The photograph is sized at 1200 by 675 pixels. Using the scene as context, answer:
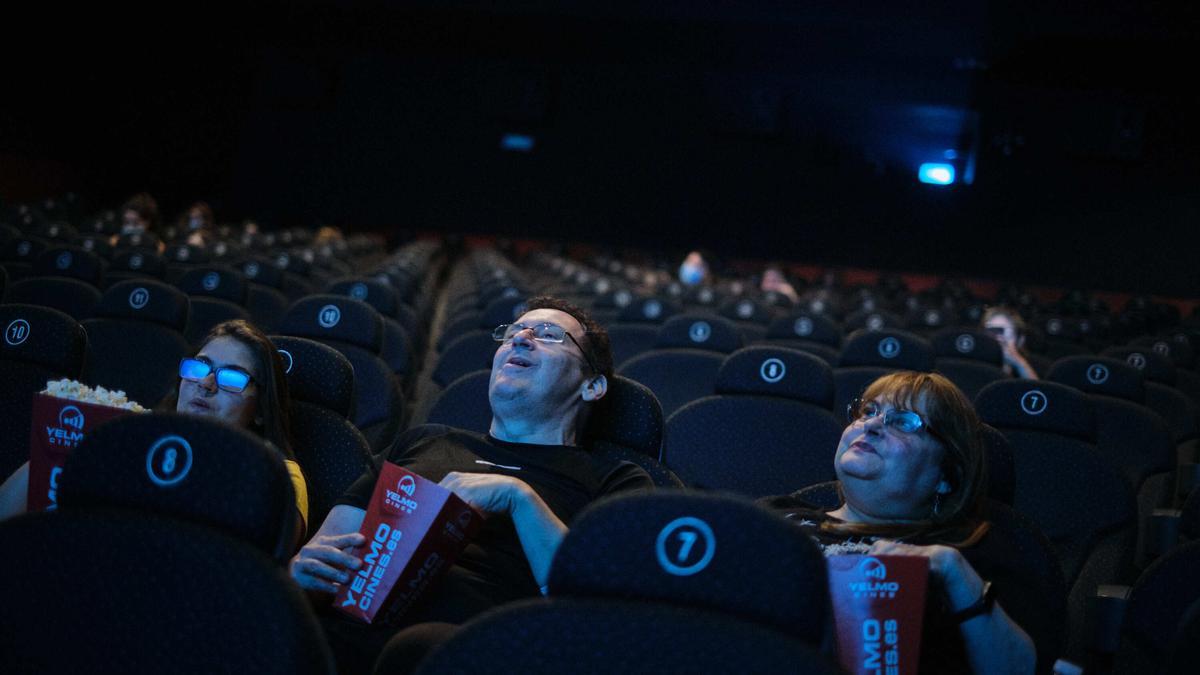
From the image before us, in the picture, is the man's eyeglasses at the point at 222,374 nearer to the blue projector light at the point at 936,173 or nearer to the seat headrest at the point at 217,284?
the seat headrest at the point at 217,284

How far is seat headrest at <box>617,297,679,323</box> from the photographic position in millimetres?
6484

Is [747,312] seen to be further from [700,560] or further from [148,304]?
[700,560]

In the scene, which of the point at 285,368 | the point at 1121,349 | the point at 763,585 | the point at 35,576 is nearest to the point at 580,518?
the point at 763,585

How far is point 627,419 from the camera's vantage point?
2672 millimetres

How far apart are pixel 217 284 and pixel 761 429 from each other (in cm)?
311

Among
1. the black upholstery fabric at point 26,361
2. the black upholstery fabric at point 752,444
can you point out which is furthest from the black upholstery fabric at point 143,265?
the black upholstery fabric at point 752,444

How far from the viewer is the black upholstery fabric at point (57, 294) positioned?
469cm

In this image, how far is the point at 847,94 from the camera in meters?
15.8

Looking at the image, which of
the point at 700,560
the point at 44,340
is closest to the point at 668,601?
the point at 700,560

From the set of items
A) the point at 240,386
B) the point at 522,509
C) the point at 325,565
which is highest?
the point at 240,386

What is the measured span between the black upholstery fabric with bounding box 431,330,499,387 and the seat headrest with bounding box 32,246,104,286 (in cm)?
197

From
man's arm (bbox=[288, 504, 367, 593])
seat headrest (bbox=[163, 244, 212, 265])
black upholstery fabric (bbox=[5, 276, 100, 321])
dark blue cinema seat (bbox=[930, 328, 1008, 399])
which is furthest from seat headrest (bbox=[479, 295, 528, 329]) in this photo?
man's arm (bbox=[288, 504, 367, 593])

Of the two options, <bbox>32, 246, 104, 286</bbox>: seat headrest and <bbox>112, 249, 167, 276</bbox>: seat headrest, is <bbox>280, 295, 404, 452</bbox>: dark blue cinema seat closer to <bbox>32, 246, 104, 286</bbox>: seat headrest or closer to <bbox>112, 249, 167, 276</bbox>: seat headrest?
<bbox>32, 246, 104, 286</bbox>: seat headrest

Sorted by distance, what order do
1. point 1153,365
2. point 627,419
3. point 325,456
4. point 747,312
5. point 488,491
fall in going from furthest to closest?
1. point 747,312
2. point 1153,365
3. point 627,419
4. point 325,456
5. point 488,491
